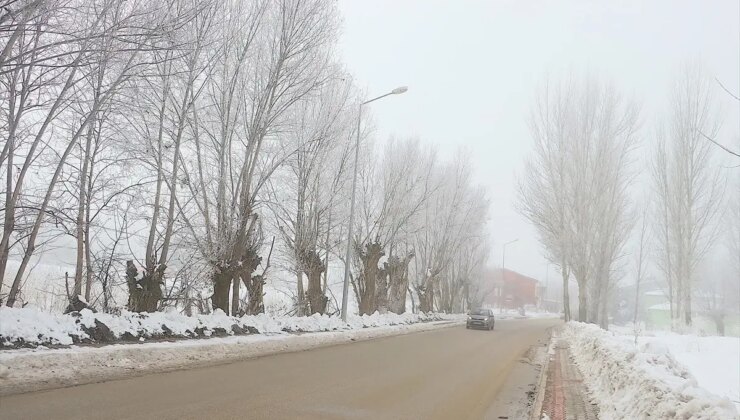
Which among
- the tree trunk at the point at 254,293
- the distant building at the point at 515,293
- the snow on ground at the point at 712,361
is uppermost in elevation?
the tree trunk at the point at 254,293

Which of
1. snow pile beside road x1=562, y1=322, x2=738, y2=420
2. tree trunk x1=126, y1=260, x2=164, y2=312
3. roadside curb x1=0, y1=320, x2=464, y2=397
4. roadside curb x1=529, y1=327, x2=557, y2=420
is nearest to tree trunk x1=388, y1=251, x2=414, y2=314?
roadside curb x1=529, y1=327, x2=557, y2=420

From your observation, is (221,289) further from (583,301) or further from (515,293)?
(515,293)

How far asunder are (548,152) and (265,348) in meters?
23.9

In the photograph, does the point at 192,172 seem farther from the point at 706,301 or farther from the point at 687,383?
the point at 706,301

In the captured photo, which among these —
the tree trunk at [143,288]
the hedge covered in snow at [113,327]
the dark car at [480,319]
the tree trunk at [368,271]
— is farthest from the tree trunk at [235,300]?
the dark car at [480,319]

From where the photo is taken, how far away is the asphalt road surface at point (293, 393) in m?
6.02

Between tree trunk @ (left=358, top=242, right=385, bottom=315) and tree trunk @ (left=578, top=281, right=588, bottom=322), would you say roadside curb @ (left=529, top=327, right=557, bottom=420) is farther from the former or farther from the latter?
tree trunk @ (left=578, top=281, right=588, bottom=322)

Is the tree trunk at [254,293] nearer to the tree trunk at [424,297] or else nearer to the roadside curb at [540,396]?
the roadside curb at [540,396]

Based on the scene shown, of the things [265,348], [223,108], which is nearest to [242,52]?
[223,108]

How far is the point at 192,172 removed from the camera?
15898mm

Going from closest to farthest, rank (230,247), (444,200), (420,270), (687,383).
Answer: (687,383)
(230,247)
(444,200)
(420,270)

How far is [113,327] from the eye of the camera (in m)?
10.0

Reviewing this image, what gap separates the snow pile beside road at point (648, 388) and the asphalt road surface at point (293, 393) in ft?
5.35

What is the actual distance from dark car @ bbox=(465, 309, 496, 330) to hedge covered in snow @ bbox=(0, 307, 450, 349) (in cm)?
1867
